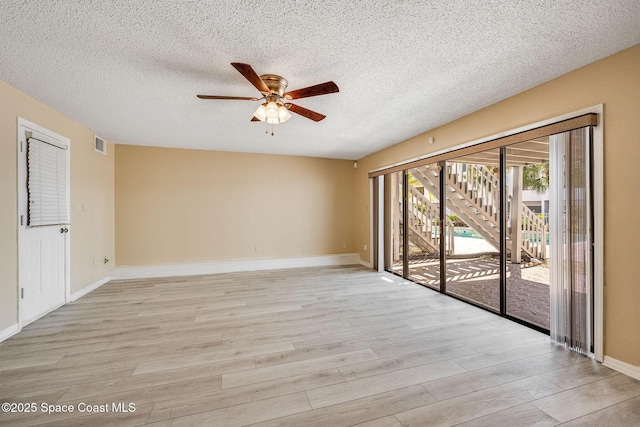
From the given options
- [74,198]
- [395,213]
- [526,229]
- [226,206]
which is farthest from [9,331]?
[526,229]

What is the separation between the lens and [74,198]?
12.6ft

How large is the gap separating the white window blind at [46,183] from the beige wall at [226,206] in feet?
4.90

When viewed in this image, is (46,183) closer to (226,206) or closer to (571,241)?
(226,206)

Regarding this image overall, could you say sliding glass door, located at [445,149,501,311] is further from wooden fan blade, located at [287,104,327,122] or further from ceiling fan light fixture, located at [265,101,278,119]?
ceiling fan light fixture, located at [265,101,278,119]

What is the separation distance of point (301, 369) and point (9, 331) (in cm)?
308

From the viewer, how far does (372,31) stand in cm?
186

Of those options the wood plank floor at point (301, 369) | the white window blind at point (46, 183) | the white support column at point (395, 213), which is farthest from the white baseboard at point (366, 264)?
the white window blind at point (46, 183)

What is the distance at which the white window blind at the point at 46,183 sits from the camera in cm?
301

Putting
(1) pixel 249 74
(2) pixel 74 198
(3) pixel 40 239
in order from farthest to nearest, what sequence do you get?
(2) pixel 74 198 → (3) pixel 40 239 → (1) pixel 249 74

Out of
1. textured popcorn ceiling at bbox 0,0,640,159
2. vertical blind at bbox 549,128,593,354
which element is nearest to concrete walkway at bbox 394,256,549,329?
vertical blind at bbox 549,128,593,354

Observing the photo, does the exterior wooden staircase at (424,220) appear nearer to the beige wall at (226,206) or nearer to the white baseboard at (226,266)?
the beige wall at (226,206)

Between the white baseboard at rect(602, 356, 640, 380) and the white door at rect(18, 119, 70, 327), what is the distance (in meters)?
5.67

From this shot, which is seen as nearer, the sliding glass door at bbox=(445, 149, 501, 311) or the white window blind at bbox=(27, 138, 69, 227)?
the white window blind at bbox=(27, 138, 69, 227)

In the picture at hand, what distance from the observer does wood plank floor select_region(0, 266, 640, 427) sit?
5.40ft
